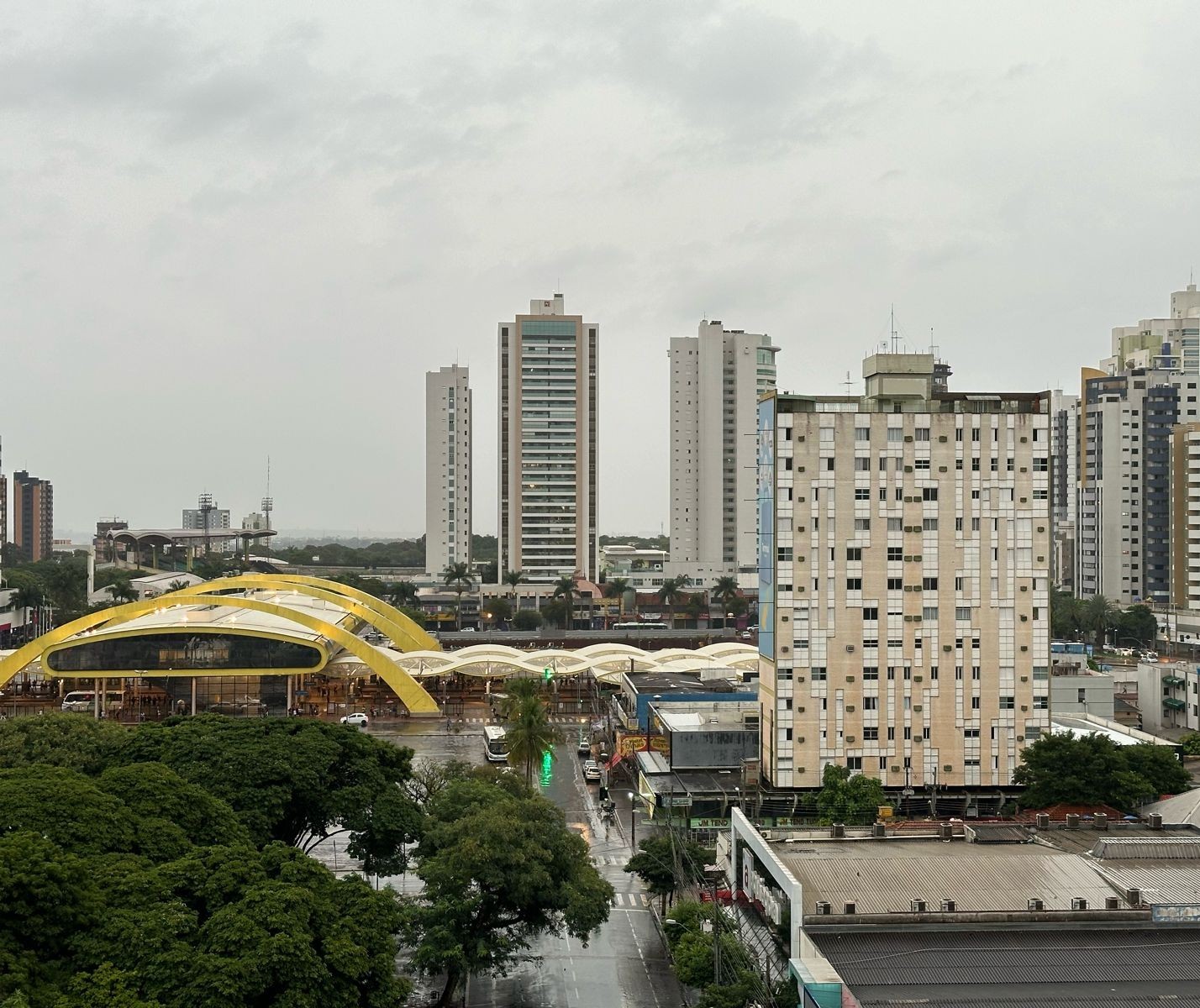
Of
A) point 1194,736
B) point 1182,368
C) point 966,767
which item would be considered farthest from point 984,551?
point 1182,368

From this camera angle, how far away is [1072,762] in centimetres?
3488

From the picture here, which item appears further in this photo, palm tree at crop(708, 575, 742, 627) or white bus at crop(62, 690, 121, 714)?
palm tree at crop(708, 575, 742, 627)

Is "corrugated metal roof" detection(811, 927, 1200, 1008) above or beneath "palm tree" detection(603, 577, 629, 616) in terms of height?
beneath

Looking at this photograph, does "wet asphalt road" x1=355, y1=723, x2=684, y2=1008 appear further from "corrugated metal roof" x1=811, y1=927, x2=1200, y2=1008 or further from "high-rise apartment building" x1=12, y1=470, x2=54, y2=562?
"high-rise apartment building" x1=12, y1=470, x2=54, y2=562

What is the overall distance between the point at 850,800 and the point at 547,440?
74.4m

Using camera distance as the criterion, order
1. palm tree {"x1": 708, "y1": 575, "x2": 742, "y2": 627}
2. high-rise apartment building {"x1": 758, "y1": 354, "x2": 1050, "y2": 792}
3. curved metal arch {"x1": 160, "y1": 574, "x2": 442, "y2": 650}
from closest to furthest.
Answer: high-rise apartment building {"x1": 758, "y1": 354, "x2": 1050, "y2": 792}, curved metal arch {"x1": 160, "y1": 574, "x2": 442, "y2": 650}, palm tree {"x1": 708, "y1": 575, "x2": 742, "y2": 627}

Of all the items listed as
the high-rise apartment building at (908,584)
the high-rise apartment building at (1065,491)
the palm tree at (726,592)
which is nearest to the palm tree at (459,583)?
the palm tree at (726,592)

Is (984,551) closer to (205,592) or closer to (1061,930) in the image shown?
(1061,930)

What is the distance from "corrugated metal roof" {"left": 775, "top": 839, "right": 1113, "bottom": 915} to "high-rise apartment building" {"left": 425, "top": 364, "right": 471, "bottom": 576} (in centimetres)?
9485

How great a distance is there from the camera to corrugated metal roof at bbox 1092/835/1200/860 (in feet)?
81.9

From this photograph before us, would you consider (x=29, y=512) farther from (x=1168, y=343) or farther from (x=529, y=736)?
(x=529, y=736)

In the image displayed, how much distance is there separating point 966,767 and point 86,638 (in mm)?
39019

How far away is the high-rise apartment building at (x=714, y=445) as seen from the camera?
115m

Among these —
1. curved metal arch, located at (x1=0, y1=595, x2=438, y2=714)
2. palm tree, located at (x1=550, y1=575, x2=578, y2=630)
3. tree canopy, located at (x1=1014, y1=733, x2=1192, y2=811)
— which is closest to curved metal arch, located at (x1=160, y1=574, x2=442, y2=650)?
curved metal arch, located at (x1=0, y1=595, x2=438, y2=714)
